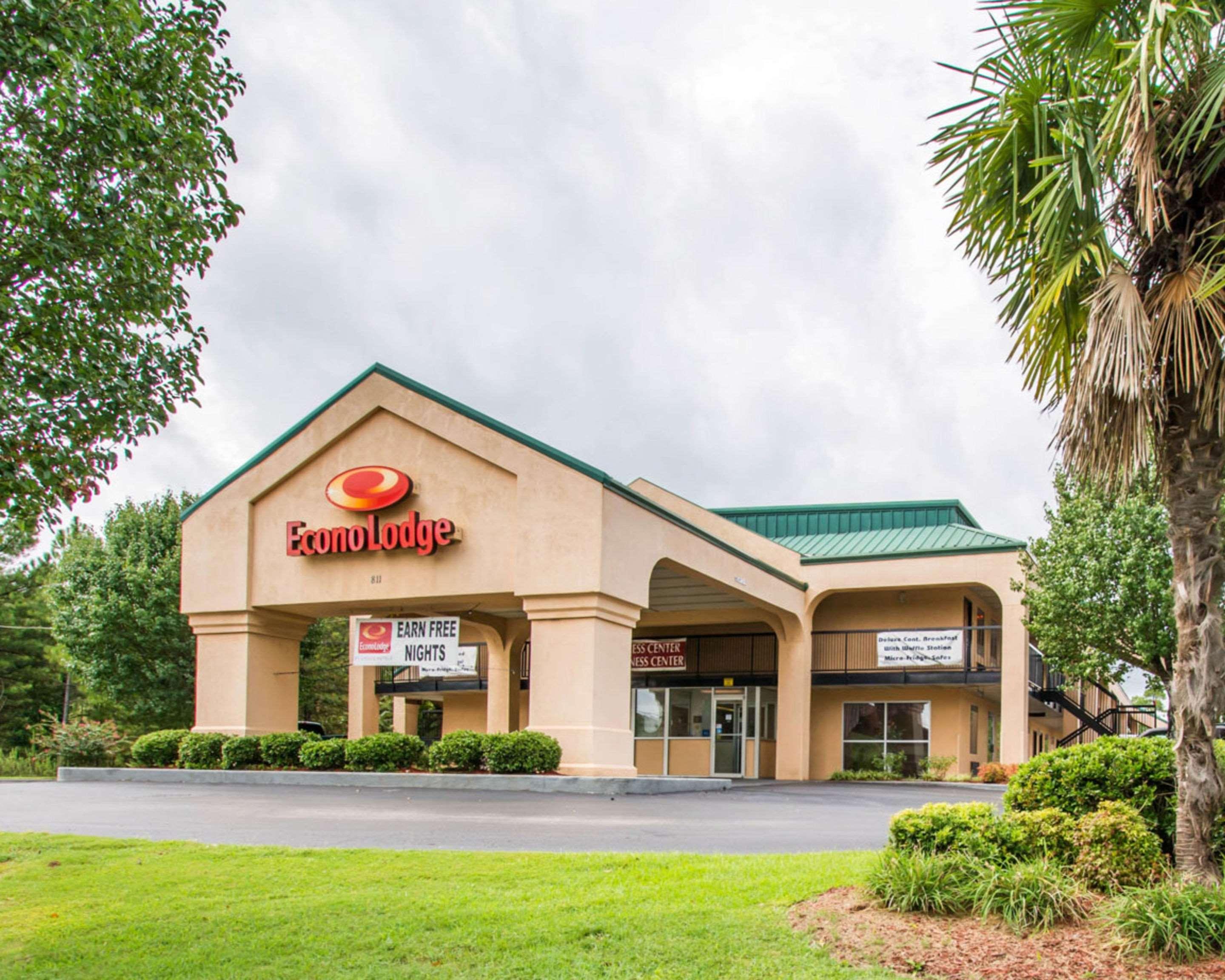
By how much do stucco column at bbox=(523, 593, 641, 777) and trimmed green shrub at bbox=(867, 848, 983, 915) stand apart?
13.3 meters

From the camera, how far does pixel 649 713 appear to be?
32.7m

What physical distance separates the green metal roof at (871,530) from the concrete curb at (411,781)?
925 cm

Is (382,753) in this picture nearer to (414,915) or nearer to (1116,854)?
(414,915)

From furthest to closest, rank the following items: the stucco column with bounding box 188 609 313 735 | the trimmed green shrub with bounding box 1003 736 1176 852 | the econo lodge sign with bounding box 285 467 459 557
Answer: the stucco column with bounding box 188 609 313 735
the econo lodge sign with bounding box 285 467 459 557
the trimmed green shrub with bounding box 1003 736 1176 852

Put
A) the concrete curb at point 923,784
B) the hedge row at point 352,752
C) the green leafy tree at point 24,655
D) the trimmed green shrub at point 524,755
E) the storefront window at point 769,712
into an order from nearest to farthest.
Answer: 1. the trimmed green shrub at point 524,755
2. the hedge row at point 352,752
3. the concrete curb at point 923,784
4. the storefront window at point 769,712
5. the green leafy tree at point 24,655

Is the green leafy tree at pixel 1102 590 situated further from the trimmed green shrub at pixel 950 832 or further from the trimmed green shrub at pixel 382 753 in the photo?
the trimmed green shrub at pixel 950 832

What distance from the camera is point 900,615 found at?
103 ft

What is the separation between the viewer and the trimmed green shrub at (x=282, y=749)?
23.1m

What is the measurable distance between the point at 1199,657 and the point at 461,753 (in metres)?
15.8

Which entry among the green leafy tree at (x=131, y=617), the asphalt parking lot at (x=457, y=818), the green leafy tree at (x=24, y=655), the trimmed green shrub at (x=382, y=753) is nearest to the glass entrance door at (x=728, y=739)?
the asphalt parking lot at (x=457, y=818)

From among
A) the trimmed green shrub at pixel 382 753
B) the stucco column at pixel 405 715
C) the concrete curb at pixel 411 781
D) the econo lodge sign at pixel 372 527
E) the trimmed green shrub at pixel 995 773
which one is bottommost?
the stucco column at pixel 405 715

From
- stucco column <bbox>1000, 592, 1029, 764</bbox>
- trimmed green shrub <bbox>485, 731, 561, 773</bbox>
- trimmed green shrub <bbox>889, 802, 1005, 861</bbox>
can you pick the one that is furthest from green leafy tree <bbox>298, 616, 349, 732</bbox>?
trimmed green shrub <bbox>889, 802, 1005, 861</bbox>

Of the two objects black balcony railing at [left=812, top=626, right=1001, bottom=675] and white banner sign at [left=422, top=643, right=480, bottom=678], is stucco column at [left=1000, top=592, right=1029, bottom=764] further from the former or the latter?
white banner sign at [left=422, top=643, right=480, bottom=678]

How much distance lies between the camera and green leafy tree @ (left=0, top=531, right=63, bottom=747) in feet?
167
